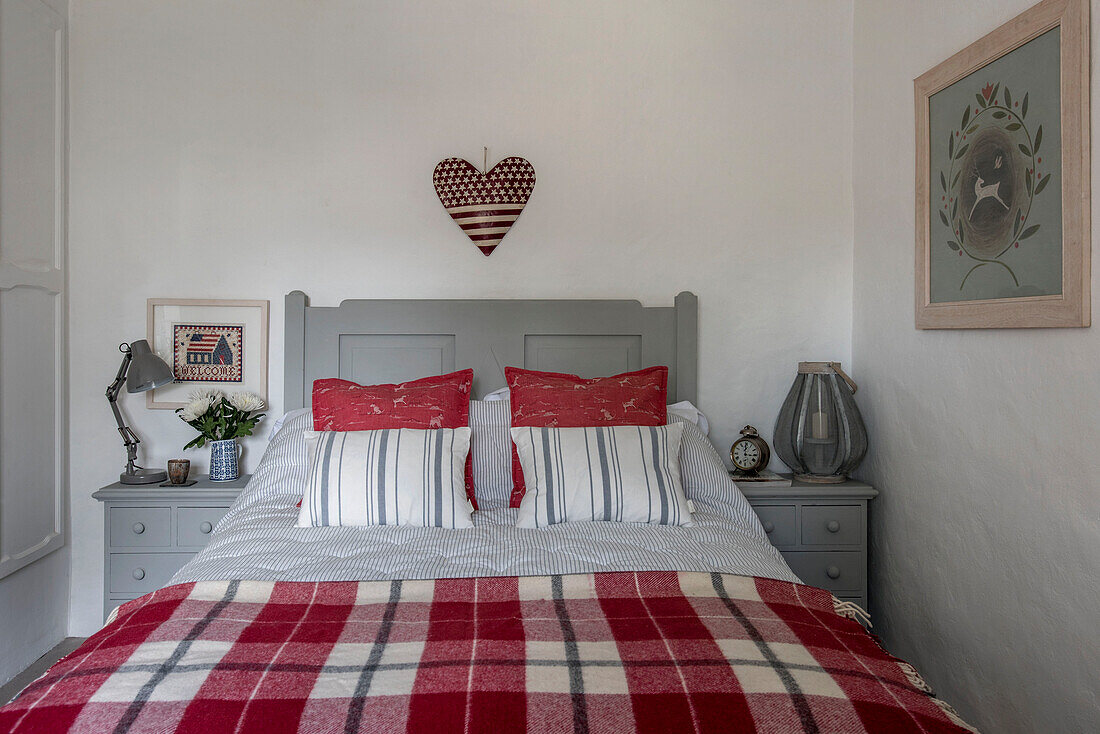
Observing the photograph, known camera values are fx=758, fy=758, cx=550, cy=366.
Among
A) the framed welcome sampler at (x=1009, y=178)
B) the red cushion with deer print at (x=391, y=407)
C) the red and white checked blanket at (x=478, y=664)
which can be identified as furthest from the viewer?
the red cushion with deer print at (x=391, y=407)

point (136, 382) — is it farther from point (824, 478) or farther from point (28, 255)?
point (824, 478)

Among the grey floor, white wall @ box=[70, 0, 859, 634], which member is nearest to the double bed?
white wall @ box=[70, 0, 859, 634]

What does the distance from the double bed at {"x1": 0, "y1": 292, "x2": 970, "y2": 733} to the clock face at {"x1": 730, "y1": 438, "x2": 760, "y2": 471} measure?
16.3 inches

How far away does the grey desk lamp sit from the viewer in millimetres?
2596

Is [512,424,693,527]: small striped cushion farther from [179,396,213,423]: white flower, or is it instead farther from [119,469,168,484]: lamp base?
[119,469,168,484]: lamp base

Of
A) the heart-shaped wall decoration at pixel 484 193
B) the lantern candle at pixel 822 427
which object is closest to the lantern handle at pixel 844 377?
the lantern candle at pixel 822 427

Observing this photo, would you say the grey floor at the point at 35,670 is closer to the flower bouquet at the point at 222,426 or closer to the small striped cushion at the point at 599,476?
the flower bouquet at the point at 222,426

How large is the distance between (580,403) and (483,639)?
115 centimetres

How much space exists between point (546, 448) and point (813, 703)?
47.0 inches


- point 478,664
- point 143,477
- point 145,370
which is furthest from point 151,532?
point 478,664

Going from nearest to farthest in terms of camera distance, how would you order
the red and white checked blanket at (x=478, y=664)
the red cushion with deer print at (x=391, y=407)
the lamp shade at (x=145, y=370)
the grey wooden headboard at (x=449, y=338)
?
the red and white checked blanket at (x=478, y=664)
the red cushion with deer print at (x=391, y=407)
the lamp shade at (x=145, y=370)
the grey wooden headboard at (x=449, y=338)

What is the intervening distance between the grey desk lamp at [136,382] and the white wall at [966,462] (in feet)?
8.32

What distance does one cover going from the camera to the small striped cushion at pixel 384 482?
2.07 metres

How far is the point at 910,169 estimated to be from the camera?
2523mm
